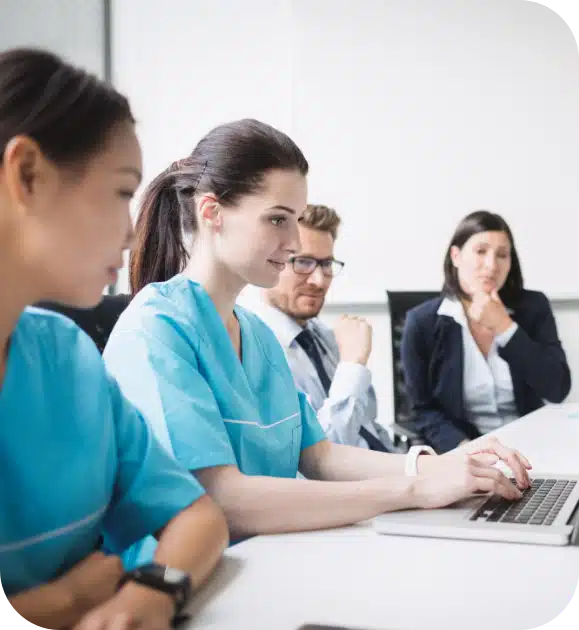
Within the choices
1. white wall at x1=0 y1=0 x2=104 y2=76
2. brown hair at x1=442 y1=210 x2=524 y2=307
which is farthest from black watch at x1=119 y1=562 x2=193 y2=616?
white wall at x1=0 y1=0 x2=104 y2=76

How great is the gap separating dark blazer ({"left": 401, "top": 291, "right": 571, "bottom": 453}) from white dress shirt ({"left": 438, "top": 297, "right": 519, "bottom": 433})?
2 centimetres

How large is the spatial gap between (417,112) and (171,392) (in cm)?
253

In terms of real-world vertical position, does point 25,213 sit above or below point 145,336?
above

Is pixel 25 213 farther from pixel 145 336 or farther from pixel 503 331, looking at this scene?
pixel 503 331

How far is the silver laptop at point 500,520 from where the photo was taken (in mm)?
854

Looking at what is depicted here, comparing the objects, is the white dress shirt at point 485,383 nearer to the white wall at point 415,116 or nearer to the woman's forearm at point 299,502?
the white wall at point 415,116

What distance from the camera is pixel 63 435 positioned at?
2.51 feet

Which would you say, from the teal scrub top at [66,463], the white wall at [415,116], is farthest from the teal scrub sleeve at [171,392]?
the white wall at [415,116]

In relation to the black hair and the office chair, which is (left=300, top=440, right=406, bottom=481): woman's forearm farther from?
the office chair

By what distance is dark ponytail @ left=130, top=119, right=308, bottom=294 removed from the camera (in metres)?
1.24

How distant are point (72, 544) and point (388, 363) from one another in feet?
8.68

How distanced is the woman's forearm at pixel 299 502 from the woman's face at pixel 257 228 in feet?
1.22

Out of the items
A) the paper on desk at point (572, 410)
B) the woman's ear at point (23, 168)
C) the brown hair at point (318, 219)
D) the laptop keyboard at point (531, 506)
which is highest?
the woman's ear at point (23, 168)

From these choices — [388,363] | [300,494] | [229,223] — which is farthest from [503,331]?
[300,494]
